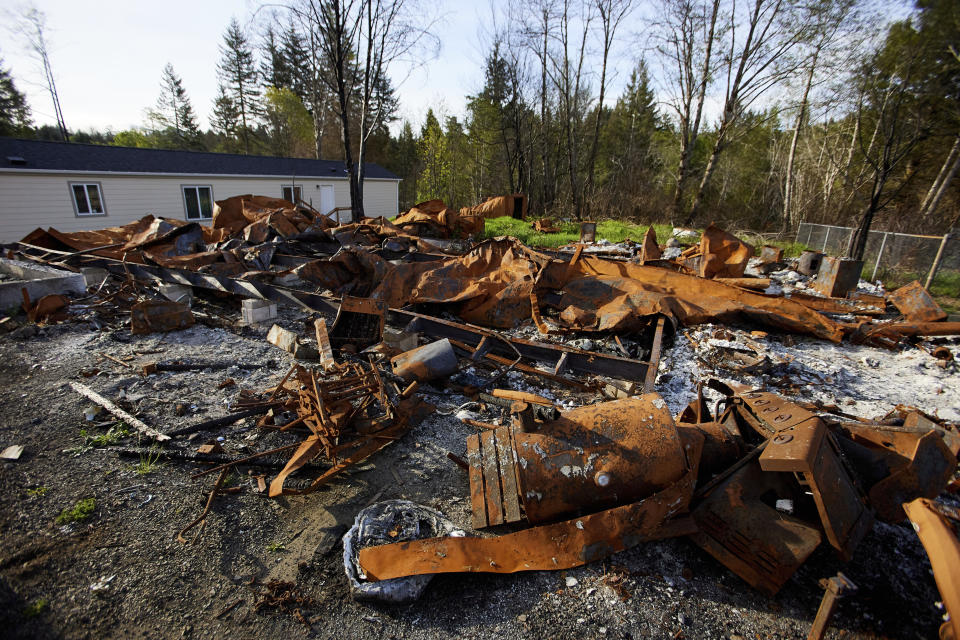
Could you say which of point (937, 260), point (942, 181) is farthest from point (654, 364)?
point (942, 181)

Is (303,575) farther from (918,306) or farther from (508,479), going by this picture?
(918,306)

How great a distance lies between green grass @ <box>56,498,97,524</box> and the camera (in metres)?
2.66

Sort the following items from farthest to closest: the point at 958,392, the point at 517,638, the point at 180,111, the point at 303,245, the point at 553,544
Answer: the point at 180,111 → the point at 303,245 → the point at 958,392 → the point at 553,544 → the point at 517,638

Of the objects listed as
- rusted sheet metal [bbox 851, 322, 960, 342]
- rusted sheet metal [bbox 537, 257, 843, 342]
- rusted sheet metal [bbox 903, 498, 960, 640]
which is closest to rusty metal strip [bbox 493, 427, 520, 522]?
rusted sheet metal [bbox 903, 498, 960, 640]

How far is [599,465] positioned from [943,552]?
1.43m

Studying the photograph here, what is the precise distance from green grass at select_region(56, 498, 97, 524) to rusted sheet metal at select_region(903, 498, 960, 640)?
4574mm

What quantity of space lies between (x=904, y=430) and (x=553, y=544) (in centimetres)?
A: 240

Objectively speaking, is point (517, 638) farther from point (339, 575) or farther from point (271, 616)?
point (271, 616)

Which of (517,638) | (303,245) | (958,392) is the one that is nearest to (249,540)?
(517,638)

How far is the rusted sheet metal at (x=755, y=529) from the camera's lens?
214cm

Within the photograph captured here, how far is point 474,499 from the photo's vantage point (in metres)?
2.47

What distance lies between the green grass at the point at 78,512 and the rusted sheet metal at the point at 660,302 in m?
4.99

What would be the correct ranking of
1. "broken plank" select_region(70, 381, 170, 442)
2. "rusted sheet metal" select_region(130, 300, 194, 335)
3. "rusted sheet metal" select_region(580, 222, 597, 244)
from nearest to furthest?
"broken plank" select_region(70, 381, 170, 442), "rusted sheet metal" select_region(130, 300, 194, 335), "rusted sheet metal" select_region(580, 222, 597, 244)

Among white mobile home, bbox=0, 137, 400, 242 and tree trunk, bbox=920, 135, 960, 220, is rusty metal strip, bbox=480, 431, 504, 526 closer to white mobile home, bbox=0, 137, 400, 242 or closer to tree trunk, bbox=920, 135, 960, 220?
tree trunk, bbox=920, 135, 960, 220
